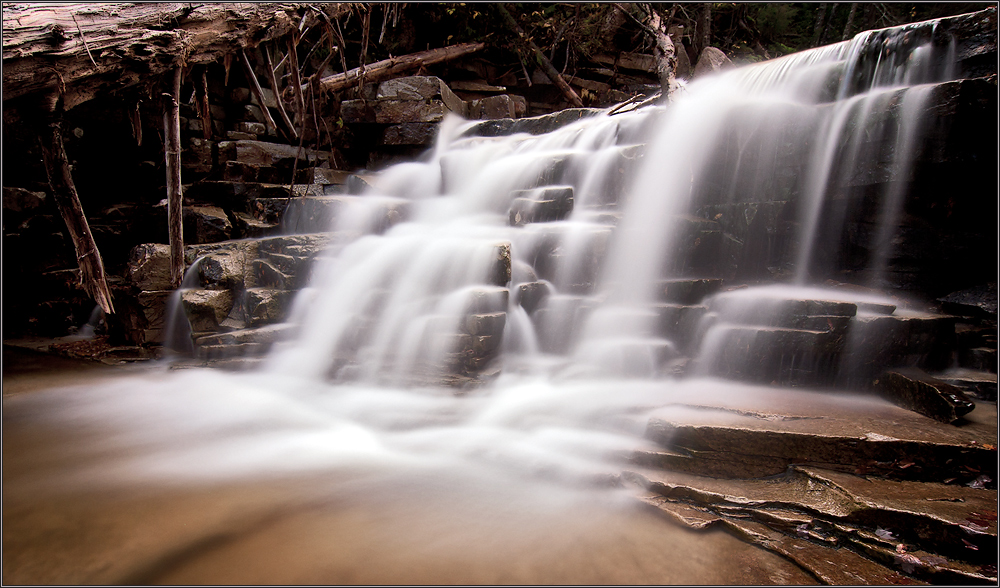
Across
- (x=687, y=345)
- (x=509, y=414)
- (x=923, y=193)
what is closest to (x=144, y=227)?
(x=509, y=414)

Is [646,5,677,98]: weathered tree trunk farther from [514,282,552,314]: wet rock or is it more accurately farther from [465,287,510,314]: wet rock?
[465,287,510,314]: wet rock

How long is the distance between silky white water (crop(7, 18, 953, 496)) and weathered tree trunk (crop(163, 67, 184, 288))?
1238 millimetres

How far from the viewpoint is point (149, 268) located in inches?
218

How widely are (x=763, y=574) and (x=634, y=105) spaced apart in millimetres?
7245

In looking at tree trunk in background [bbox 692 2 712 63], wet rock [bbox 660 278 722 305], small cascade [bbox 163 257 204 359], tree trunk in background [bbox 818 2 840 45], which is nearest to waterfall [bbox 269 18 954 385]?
wet rock [bbox 660 278 722 305]

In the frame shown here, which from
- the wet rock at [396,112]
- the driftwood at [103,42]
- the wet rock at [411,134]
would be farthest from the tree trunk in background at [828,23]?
the driftwood at [103,42]

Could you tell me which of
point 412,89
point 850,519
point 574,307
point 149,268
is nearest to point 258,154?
point 412,89

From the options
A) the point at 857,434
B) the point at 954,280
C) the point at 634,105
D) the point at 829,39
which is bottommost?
the point at 857,434

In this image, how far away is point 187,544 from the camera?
87.5 inches

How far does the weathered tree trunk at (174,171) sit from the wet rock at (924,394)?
6.64 m

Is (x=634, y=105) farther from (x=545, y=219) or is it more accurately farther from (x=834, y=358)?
(x=834, y=358)

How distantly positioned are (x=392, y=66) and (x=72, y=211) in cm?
766

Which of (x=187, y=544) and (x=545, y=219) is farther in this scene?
(x=545, y=219)

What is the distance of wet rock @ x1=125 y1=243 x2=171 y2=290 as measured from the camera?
216 inches
